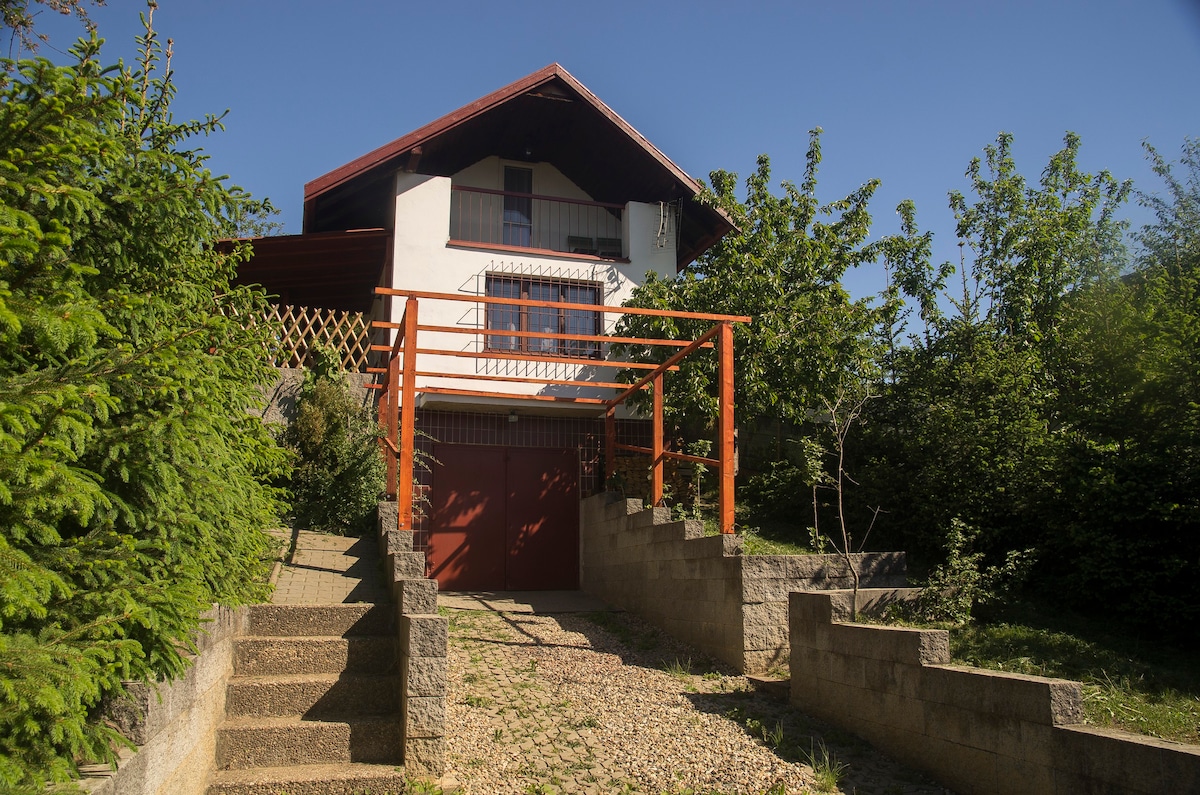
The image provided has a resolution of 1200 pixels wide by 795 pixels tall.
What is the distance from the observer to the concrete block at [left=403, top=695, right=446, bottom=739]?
5.29 meters

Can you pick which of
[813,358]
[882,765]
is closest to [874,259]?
[813,358]

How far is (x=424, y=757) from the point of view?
528 centimetres

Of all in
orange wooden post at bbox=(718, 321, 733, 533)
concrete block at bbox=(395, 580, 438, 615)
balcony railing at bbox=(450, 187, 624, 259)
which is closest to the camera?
concrete block at bbox=(395, 580, 438, 615)

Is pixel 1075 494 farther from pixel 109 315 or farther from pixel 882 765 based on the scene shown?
pixel 109 315

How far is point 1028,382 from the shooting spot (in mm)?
10164

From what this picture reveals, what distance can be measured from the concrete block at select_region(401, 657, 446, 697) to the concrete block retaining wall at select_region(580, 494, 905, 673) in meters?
3.10

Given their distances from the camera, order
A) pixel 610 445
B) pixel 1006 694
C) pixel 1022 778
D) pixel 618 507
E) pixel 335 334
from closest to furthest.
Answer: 1. pixel 1022 778
2. pixel 1006 694
3. pixel 618 507
4. pixel 610 445
5. pixel 335 334

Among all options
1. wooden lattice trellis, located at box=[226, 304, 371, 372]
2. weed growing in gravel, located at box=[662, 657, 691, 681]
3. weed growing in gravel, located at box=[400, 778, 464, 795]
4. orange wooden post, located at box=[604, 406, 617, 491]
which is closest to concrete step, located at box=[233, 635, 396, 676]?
weed growing in gravel, located at box=[400, 778, 464, 795]

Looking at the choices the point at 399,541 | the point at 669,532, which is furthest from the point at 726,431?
the point at 399,541

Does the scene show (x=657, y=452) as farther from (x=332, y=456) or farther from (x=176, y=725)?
(x=176, y=725)

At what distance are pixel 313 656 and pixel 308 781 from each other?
110 centimetres

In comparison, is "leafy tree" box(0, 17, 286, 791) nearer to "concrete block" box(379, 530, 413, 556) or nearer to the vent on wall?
"concrete block" box(379, 530, 413, 556)

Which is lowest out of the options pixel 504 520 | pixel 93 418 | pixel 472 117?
pixel 504 520

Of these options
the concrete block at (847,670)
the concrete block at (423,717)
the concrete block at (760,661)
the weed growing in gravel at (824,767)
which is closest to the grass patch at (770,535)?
the concrete block at (760,661)
